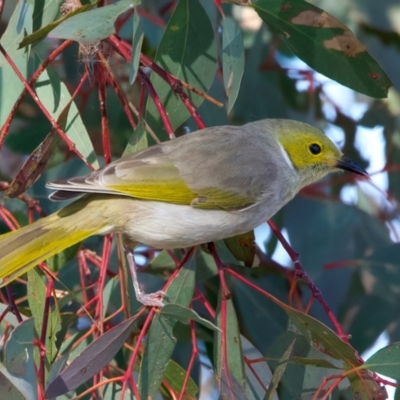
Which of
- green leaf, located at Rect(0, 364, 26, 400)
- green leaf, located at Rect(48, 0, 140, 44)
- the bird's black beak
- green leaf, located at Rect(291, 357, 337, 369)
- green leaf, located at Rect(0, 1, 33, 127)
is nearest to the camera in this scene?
green leaf, located at Rect(48, 0, 140, 44)

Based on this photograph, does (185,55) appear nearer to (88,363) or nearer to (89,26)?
(89,26)

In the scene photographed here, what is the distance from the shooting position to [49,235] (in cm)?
249

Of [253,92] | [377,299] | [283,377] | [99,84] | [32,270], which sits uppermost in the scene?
[99,84]

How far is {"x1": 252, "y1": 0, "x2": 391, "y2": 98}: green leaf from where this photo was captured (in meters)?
2.55

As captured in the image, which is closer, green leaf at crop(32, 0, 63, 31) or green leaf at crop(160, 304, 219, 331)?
green leaf at crop(160, 304, 219, 331)

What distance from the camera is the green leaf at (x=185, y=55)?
262 centimetres

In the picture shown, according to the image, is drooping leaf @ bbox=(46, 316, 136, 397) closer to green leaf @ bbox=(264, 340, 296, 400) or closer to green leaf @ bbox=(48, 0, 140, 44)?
green leaf @ bbox=(264, 340, 296, 400)

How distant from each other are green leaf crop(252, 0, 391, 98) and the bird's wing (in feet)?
1.51

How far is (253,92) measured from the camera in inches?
140

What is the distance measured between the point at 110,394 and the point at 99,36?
3.76ft

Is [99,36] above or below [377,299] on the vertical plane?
above

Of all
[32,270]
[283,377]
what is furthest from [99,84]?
[283,377]

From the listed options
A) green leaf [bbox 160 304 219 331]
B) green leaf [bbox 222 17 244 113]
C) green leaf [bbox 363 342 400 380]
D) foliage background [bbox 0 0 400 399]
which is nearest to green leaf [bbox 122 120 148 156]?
foliage background [bbox 0 0 400 399]

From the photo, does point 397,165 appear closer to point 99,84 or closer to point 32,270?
point 99,84
